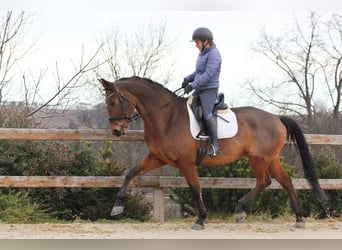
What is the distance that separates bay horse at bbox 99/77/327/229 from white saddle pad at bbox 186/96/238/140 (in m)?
0.07

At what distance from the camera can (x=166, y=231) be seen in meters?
6.96

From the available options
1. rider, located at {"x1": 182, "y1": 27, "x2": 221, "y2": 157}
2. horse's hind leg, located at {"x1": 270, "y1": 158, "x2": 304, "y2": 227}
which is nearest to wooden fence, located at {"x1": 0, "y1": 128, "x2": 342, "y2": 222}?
horse's hind leg, located at {"x1": 270, "y1": 158, "x2": 304, "y2": 227}

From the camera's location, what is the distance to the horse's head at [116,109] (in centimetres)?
682

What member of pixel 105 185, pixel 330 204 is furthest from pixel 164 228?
pixel 330 204

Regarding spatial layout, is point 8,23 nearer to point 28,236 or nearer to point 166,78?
point 166,78

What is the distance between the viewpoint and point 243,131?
290 inches

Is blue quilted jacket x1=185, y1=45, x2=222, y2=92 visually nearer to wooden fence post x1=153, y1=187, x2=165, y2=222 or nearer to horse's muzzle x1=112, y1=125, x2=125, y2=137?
horse's muzzle x1=112, y1=125, x2=125, y2=137

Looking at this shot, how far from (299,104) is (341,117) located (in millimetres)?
1943

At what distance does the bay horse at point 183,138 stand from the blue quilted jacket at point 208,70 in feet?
1.40

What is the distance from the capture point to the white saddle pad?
7059 mm

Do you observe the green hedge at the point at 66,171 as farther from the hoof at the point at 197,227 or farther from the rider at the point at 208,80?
the rider at the point at 208,80

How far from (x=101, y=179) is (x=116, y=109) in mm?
1239

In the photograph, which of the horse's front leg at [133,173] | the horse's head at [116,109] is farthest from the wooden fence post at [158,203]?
the horse's head at [116,109]

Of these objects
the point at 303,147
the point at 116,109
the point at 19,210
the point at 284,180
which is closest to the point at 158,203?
the point at 116,109
